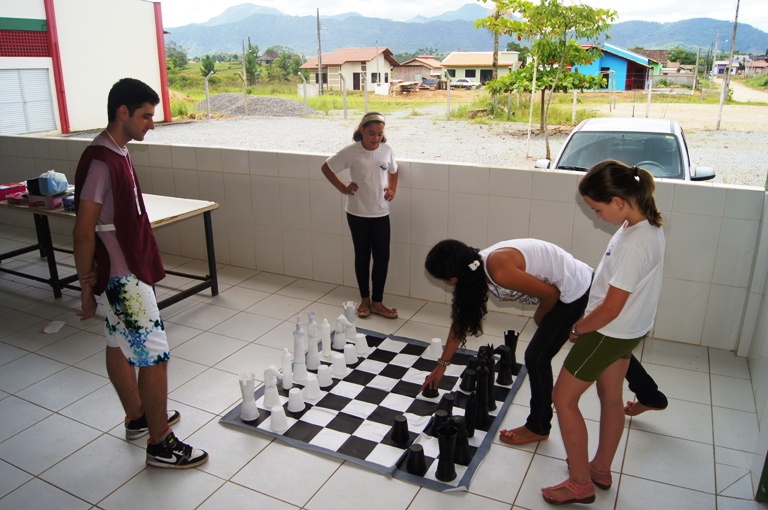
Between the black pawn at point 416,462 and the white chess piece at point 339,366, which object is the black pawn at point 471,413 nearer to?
the black pawn at point 416,462

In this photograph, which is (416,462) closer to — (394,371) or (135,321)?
(394,371)

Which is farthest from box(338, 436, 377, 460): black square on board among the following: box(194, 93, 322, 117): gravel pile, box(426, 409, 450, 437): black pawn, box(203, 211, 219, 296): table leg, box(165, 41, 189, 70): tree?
box(165, 41, 189, 70): tree

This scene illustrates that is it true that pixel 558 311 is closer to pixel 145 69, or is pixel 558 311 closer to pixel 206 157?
pixel 206 157

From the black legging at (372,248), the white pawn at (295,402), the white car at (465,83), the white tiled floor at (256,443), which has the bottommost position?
the white tiled floor at (256,443)

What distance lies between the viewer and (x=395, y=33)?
423cm

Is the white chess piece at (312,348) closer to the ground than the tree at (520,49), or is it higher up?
closer to the ground

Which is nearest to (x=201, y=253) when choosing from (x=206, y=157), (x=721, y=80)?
(x=206, y=157)

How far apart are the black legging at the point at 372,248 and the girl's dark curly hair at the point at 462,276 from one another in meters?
1.40

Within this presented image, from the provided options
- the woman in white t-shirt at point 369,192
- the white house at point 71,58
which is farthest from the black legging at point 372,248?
the white house at point 71,58

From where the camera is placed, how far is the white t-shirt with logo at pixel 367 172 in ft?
10.6

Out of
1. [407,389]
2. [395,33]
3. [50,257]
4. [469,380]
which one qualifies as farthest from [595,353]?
[50,257]

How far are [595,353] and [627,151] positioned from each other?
7.85 ft

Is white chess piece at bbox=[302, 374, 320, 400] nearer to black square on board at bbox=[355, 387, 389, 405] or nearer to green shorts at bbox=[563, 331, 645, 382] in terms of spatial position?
black square on board at bbox=[355, 387, 389, 405]

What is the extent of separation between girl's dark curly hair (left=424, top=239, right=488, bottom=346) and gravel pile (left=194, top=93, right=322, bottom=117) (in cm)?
357
